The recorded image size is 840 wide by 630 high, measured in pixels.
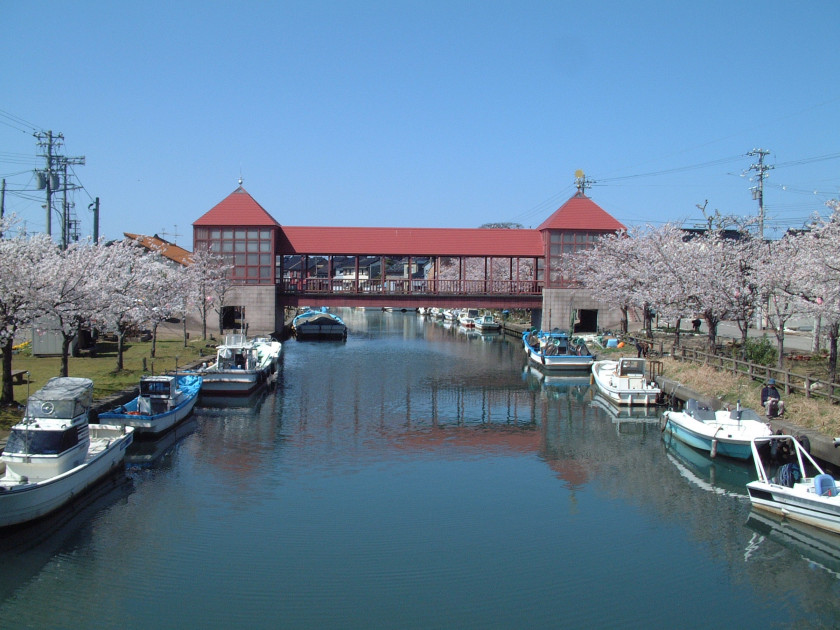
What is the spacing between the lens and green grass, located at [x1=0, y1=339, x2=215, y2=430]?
24.5 meters

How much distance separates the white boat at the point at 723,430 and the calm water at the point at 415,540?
1.72ft

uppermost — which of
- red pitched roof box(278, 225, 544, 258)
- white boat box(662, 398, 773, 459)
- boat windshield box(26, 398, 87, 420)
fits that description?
red pitched roof box(278, 225, 544, 258)

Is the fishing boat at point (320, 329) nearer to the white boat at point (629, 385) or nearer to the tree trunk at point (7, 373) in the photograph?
the white boat at point (629, 385)

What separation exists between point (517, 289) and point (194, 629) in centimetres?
4560

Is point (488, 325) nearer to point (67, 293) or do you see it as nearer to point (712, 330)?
point (712, 330)

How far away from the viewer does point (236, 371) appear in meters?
29.9

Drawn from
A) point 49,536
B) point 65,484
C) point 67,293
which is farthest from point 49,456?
point 67,293

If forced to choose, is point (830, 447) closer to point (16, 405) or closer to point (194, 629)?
point (194, 629)

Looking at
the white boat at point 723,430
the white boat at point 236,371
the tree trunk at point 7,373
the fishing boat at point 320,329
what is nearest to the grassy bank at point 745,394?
the white boat at point 723,430

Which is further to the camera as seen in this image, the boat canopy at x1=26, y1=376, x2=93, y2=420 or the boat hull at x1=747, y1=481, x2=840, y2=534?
the boat canopy at x1=26, y1=376, x2=93, y2=420

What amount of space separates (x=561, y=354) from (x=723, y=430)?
804 inches

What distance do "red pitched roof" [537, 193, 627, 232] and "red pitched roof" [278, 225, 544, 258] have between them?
8.05ft

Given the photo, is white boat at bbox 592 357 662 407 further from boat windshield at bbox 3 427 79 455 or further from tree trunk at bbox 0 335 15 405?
tree trunk at bbox 0 335 15 405

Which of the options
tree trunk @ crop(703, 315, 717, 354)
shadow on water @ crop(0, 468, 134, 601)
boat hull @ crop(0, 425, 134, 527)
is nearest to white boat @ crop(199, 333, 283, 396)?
boat hull @ crop(0, 425, 134, 527)
